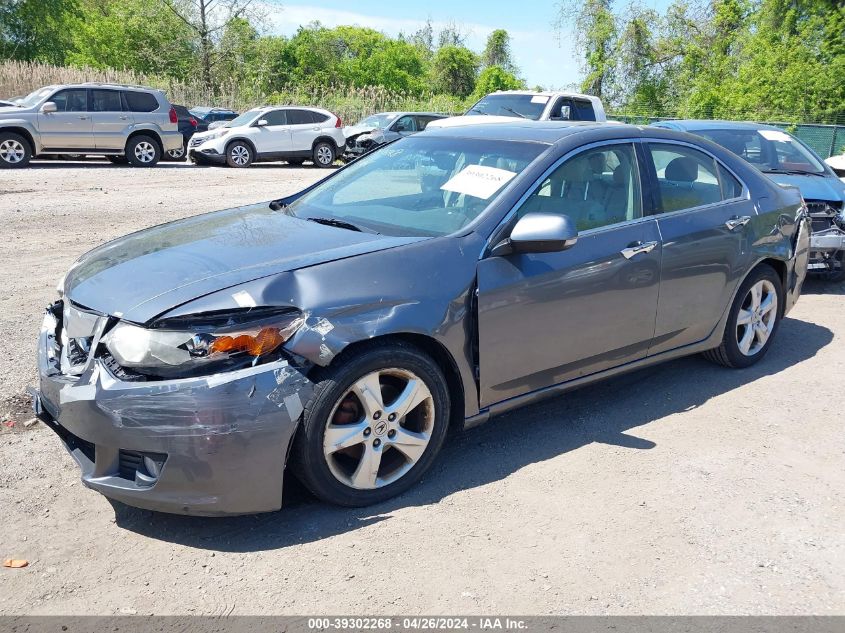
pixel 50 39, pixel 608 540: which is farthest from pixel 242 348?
pixel 50 39

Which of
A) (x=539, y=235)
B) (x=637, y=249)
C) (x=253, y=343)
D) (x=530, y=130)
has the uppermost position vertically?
(x=530, y=130)

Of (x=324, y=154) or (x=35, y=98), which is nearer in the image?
(x=35, y=98)

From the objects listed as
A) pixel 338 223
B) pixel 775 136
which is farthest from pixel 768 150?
pixel 338 223

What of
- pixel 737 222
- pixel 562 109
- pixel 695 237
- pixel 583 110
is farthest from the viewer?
pixel 583 110

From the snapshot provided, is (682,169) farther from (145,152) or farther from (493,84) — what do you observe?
(493,84)

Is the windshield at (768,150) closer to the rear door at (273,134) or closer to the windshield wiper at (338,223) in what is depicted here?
the windshield wiper at (338,223)

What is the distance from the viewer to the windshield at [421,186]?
4105 mm

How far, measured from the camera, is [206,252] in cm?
372

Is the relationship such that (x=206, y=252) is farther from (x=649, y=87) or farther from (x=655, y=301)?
(x=649, y=87)

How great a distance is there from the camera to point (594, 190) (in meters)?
4.46

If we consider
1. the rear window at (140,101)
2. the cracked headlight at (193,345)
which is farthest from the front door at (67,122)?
the cracked headlight at (193,345)

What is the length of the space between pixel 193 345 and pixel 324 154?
65.9 ft

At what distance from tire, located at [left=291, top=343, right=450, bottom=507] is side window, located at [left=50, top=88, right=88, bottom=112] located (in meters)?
16.8

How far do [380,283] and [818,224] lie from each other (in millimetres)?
6170
